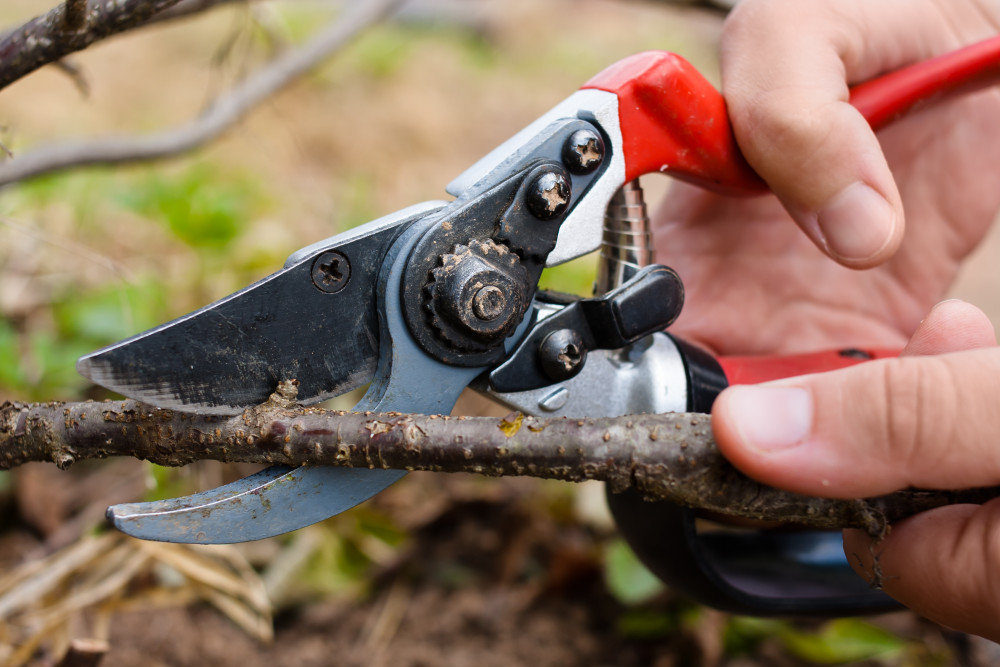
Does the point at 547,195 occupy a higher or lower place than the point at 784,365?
higher

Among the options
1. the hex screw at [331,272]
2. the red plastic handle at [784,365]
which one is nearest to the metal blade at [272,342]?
the hex screw at [331,272]

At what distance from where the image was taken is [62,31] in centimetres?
107

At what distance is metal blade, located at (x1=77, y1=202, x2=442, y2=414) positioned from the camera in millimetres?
968

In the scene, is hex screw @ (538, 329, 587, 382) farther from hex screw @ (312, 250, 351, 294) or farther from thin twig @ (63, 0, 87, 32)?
thin twig @ (63, 0, 87, 32)

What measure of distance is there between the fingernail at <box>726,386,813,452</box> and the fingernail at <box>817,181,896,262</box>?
47 cm

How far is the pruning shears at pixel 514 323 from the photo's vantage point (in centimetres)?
103

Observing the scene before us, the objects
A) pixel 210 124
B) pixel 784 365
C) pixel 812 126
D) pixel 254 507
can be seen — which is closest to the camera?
pixel 254 507

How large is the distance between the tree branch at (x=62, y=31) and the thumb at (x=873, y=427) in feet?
3.13

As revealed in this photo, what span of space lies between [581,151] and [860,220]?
490 mm

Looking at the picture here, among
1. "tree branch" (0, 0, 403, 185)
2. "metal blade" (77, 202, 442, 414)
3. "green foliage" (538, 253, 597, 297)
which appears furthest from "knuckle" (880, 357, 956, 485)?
"green foliage" (538, 253, 597, 297)

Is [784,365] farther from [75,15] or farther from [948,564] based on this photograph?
[75,15]

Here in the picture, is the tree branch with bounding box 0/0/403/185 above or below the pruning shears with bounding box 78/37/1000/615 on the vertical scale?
above

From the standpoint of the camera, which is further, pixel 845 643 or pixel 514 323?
pixel 845 643

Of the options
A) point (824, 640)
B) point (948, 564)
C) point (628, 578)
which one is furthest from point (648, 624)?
point (948, 564)
